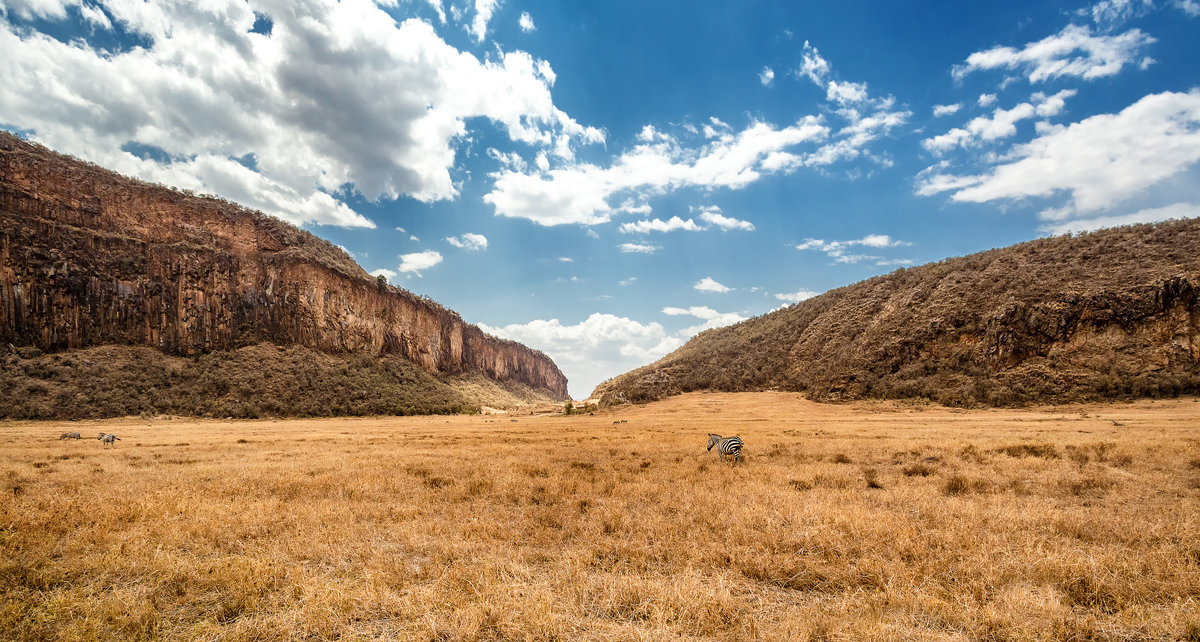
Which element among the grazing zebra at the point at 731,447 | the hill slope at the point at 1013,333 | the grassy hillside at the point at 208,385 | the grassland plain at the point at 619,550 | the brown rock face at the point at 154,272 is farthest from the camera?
the brown rock face at the point at 154,272

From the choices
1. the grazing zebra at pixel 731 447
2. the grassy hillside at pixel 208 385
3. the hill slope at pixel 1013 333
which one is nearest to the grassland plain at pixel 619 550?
the grazing zebra at pixel 731 447

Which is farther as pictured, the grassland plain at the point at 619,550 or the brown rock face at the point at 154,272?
the brown rock face at the point at 154,272

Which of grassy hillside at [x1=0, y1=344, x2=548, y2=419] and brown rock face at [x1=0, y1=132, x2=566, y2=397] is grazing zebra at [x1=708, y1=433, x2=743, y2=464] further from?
brown rock face at [x1=0, y1=132, x2=566, y2=397]

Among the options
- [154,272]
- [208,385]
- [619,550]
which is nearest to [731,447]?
[619,550]

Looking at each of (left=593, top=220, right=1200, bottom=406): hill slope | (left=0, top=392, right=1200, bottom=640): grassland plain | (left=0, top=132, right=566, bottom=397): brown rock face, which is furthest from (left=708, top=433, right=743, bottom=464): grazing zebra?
(left=0, top=132, right=566, bottom=397): brown rock face

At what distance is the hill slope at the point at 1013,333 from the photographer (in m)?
31.8

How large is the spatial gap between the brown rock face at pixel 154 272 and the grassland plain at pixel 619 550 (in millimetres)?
56920

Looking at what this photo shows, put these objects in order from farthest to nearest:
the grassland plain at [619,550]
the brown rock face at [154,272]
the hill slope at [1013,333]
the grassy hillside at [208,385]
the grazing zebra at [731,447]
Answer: the brown rock face at [154,272], the grassy hillside at [208,385], the hill slope at [1013,333], the grazing zebra at [731,447], the grassland plain at [619,550]

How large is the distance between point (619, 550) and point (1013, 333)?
46.6 metres

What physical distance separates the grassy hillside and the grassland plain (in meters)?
45.7

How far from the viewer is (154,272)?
190 ft

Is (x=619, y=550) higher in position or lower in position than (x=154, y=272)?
lower

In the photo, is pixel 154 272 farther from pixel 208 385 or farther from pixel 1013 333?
pixel 1013 333

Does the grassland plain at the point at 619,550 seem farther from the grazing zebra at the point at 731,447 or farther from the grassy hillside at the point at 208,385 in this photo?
the grassy hillside at the point at 208,385
